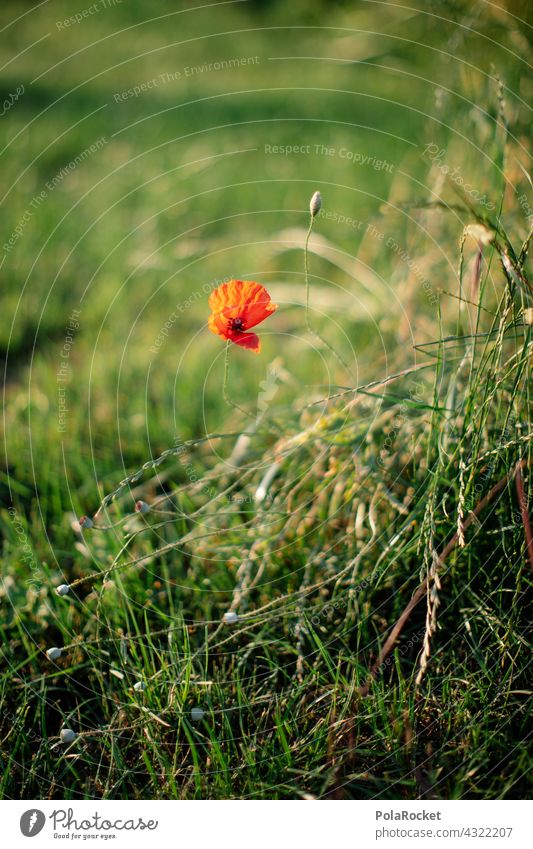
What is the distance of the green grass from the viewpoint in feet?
3.84

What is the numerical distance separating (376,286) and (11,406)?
46.7 inches

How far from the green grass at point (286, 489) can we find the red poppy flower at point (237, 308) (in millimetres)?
224

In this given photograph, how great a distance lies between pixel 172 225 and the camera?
2887mm

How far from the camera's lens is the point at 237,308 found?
3.78ft

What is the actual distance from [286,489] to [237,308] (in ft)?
1.75

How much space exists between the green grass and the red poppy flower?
22 cm

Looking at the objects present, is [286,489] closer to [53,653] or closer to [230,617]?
[230,617]

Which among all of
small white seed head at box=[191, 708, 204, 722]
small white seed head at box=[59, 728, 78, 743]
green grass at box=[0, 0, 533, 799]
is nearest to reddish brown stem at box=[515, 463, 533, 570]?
green grass at box=[0, 0, 533, 799]

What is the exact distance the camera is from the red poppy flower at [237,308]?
Answer: 114 cm

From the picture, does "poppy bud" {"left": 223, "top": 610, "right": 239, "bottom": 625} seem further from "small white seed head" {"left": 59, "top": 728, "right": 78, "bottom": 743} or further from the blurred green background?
the blurred green background

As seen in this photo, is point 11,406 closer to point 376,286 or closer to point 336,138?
point 376,286

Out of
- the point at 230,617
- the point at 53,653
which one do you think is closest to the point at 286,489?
the point at 230,617
